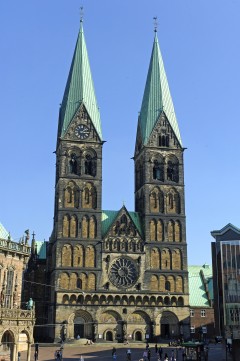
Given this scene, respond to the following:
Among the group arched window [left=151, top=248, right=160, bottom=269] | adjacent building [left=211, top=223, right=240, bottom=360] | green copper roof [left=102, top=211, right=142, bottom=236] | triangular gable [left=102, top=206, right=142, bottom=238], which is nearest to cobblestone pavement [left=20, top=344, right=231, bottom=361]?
adjacent building [left=211, top=223, right=240, bottom=360]

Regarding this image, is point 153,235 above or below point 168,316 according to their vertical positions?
above

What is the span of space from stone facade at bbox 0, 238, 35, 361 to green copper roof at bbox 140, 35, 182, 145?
41.9 metres

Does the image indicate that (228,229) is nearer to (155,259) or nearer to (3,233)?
(155,259)

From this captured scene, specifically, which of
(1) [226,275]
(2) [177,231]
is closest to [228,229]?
(1) [226,275]

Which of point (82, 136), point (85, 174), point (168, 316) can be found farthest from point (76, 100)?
point (168, 316)

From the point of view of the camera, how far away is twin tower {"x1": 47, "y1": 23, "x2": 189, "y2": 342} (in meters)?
82.1

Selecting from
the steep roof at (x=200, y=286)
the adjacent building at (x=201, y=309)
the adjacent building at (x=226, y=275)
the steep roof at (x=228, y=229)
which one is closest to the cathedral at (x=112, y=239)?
the adjacent building at (x=201, y=309)

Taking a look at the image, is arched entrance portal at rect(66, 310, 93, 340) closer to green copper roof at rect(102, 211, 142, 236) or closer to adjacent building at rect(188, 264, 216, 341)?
green copper roof at rect(102, 211, 142, 236)

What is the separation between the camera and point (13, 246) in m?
56.2

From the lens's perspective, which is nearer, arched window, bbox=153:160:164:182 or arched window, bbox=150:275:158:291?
arched window, bbox=150:275:158:291

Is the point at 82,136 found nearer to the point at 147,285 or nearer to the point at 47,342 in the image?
the point at 147,285

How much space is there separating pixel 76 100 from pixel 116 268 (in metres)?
29.3

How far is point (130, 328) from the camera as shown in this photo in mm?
82875

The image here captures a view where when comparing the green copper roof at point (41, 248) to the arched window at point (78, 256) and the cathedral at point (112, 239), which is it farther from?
the arched window at point (78, 256)
